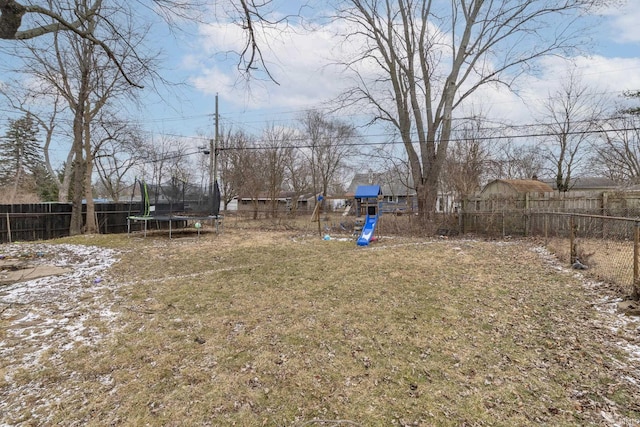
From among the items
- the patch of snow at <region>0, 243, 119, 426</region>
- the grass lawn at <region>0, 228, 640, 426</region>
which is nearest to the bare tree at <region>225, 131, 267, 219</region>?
the patch of snow at <region>0, 243, 119, 426</region>

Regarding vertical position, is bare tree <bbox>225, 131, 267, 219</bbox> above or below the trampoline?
above

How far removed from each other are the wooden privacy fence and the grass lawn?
8.52 meters

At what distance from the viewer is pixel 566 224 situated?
10.5m

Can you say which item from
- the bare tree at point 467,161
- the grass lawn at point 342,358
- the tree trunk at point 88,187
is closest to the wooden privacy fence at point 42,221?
the tree trunk at point 88,187

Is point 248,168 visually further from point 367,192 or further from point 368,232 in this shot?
point 368,232

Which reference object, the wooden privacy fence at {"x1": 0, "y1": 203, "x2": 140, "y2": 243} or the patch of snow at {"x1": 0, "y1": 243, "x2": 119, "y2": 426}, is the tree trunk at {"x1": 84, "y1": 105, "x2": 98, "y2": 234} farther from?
the patch of snow at {"x1": 0, "y1": 243, "x2": 119, "y2": 426}

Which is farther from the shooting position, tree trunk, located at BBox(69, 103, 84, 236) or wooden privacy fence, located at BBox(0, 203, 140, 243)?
tree trunk, located at BBox(69, 103, 84, 236)

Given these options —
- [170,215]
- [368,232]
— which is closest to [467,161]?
[368,232]

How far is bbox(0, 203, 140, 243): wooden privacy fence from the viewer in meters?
10.7

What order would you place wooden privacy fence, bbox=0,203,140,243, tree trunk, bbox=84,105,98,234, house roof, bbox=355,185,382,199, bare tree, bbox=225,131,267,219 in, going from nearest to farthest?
wooden privacy fence, bbox=0,203,140,243
tree trunk, bbox=84,105,98,234
bare tree, bbox=225,131,267,219
house roof, bbox=355,185,382,199

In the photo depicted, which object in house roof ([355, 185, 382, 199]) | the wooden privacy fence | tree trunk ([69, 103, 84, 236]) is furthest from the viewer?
house roof ([355, 185, 382, 199])

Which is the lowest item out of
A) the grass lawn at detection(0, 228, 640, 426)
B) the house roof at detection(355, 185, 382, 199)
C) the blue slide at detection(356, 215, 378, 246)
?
the grass lawn at detection(0, 228, 640, 426)

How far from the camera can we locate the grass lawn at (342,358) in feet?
7.21

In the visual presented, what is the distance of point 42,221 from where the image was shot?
11742 millimetres
